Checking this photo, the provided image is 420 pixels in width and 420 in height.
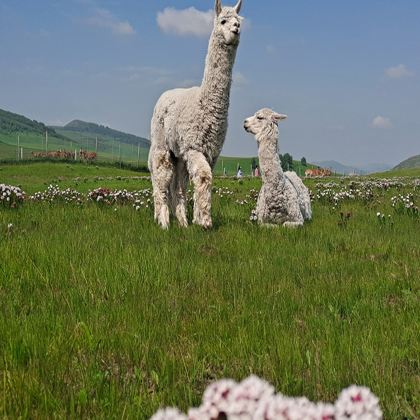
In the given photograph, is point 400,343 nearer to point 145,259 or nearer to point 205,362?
point 205,362

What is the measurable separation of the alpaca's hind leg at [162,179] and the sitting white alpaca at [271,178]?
5.70 ft

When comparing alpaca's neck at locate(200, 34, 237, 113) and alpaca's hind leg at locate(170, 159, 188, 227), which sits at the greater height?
alpaca's neck at locate(200, 34, 237, 113)

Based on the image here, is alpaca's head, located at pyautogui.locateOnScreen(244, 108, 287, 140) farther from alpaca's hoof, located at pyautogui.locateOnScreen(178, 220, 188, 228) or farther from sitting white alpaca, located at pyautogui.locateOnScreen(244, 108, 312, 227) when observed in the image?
alpaca's hoof, located at pyautogui.locateOnScreen(178, 220, 188, 228)

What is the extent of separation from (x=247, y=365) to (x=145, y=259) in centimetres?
318

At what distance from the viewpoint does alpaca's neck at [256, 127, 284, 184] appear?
10328mm

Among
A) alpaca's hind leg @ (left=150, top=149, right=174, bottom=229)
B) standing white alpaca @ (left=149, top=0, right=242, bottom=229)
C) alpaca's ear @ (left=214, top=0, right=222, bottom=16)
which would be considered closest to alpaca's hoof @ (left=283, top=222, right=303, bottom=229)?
standing white alpaca @ (left=149, top=0, right=242, bottom=229)

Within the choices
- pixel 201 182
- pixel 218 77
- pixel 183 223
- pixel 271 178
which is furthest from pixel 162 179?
pixel 218 77

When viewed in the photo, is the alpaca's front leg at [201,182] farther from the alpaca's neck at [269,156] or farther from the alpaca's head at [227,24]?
the alpaca's head at [227,24]

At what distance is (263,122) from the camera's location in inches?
411

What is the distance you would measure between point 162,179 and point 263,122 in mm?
2300

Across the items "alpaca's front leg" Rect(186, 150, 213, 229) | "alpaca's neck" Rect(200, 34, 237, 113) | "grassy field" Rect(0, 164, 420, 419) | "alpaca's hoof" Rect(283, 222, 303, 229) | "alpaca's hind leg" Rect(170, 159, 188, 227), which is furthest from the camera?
"alpaca's hind leg" Rect(170, 159, 188, 227)

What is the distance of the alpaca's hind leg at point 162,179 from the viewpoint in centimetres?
1043

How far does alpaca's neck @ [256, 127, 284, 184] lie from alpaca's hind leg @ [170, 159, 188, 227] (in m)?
1.61

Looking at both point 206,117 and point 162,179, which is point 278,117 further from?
point 162,179
